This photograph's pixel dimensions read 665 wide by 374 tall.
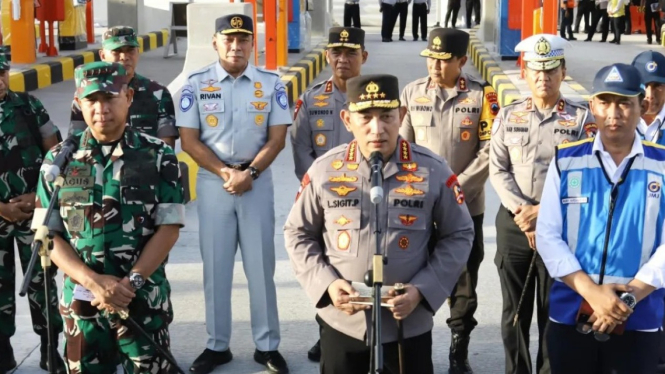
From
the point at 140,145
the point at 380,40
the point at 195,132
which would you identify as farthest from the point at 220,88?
the point at 380,40

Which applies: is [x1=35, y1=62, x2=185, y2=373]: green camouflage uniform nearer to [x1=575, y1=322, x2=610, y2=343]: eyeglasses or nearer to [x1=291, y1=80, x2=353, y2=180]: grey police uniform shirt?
[x1=575, y1=322, x2=610, y2=343]: eyeglasses

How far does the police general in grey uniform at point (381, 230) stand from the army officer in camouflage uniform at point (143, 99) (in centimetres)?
186

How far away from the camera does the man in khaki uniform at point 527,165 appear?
546 centimetres

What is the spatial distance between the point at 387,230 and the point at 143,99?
7.22 feet

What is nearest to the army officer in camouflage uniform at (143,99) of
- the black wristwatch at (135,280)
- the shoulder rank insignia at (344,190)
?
the black wristwatch at (135,280)

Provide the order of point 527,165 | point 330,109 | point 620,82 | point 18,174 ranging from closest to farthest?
point 620,82
point 527,165
point 18,174
point 330,109

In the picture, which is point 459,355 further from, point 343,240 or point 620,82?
point 620,82

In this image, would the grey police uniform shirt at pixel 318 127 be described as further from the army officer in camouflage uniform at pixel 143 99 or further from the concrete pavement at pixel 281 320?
the concrete pavement at pixel 281 320

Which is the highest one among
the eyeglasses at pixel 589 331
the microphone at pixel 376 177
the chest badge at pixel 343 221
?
the microphone at pixel 376 177

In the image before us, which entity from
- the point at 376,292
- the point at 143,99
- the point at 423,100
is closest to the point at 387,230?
the point at 376,292

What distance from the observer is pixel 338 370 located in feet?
14.3

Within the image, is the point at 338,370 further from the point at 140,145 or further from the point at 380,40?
the point at 380,40

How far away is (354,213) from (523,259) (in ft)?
4.99

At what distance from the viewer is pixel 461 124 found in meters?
5.98
